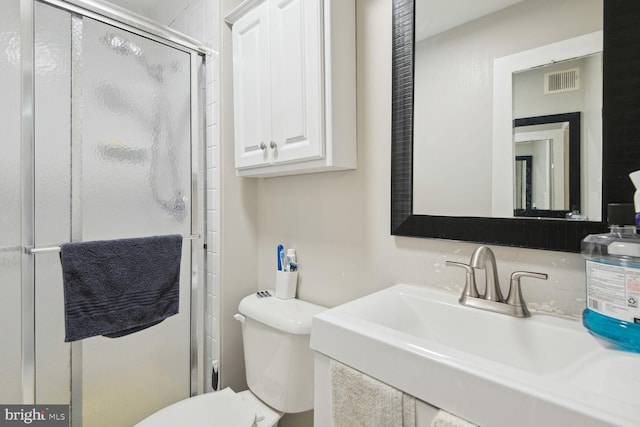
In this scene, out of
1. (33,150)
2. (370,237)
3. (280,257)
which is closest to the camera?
(33,150)

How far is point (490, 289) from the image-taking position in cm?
76

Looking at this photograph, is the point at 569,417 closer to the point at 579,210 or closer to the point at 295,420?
the point at 579,210

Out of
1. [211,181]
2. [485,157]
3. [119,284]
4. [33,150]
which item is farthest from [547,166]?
[33,150]

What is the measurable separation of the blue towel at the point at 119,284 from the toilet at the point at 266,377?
32 centimetres

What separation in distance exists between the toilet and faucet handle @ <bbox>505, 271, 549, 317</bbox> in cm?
61

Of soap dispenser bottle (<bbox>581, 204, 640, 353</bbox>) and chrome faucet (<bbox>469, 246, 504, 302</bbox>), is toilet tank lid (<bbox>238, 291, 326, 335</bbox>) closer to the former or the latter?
chrome faucet (<bbox>469, 246, 504, 302</bbox>)

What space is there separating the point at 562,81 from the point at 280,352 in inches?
44.6

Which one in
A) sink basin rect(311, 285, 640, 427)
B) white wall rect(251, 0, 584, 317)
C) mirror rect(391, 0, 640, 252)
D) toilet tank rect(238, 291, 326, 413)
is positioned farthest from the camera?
toilet tank rect(238, 291, 326, 413)

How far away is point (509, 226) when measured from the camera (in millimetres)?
766

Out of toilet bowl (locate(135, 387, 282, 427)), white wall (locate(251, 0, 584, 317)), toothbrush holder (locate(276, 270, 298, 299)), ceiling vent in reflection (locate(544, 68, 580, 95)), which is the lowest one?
toilet bowl (locate(135, 387, 282, 427))

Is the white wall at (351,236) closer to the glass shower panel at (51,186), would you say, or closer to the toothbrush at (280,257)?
the toothbrush at (280,257)

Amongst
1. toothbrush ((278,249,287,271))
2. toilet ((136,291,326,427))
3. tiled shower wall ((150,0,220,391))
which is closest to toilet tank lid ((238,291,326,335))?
toilet ((136,291,326,427))

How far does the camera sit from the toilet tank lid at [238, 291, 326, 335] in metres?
1.03

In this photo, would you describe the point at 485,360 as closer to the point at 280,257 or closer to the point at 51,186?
the point at 280,257
